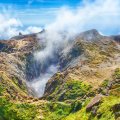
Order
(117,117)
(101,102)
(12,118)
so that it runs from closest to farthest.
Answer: (117,117) < (12,118) < (101,102)

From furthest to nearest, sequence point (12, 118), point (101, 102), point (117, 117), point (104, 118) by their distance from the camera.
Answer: point (101, 102) → point (12, 118) → point (104, 118) → point (117, 117)

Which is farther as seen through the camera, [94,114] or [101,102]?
[101,102]

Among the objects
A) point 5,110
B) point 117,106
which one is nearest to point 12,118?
point 5,110

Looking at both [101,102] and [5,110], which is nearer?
[5,110]

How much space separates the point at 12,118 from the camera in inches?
6506

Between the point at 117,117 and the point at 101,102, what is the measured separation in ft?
180

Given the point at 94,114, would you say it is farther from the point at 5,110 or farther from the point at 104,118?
the point at 5,110

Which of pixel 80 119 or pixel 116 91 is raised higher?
pixel 116 91

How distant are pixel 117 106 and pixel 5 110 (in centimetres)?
5501

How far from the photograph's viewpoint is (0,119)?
501ft

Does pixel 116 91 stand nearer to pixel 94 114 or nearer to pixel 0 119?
pixel 94 114

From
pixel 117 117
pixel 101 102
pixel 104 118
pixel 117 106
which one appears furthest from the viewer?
pixel 101 102

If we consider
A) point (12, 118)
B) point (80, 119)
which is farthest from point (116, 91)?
point (12, 118)

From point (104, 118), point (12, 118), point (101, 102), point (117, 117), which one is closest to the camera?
point (117, 117)
